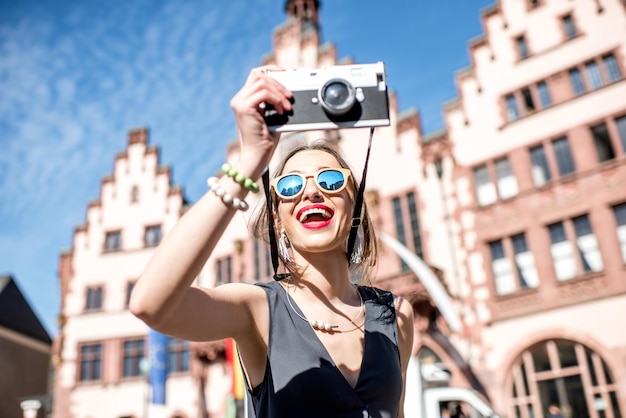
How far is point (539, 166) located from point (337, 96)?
18605 mm

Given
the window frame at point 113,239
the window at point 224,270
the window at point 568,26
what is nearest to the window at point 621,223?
the window at point 568,26

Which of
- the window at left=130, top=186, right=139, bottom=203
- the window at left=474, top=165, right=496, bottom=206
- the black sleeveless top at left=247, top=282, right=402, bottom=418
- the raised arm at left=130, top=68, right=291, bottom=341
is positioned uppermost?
the window at left=130, top=186, right=139, bottom=203

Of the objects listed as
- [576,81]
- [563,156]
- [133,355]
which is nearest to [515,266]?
[563,156]

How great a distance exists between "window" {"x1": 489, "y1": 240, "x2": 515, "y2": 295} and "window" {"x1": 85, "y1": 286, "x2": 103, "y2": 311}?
757 inches

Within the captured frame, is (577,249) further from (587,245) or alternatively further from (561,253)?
(561,253)

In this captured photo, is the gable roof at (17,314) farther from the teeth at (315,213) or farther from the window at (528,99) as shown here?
the teeth at (315,213)

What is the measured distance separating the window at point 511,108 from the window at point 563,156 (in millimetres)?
1813

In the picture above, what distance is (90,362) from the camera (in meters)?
27.3

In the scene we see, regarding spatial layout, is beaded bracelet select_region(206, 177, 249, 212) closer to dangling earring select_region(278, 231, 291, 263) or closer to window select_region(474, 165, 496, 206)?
dangling earring select_region(278, 231, 291, 263)

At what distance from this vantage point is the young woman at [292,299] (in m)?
1.56

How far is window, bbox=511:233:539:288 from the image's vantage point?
17953mm

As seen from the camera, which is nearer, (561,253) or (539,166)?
(561,253)

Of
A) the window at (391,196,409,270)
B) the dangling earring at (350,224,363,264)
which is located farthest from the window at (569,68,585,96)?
the dangling earring at (350,224,363,264)

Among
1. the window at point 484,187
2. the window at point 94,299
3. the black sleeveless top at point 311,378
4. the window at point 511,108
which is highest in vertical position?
the window at point 511,108
